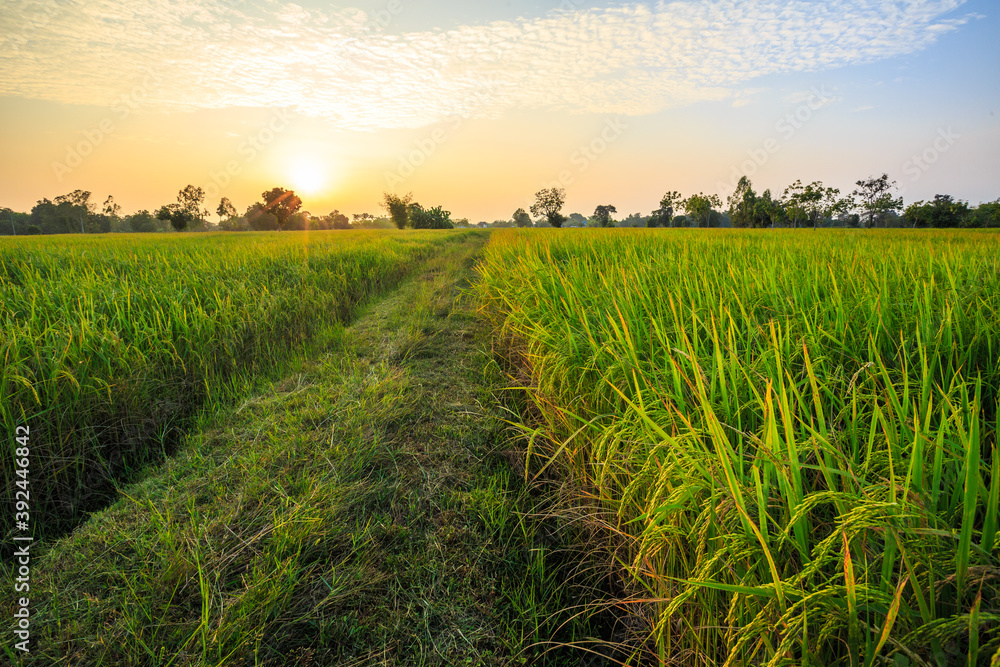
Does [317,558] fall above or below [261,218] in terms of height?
below

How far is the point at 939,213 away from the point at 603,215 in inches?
1614

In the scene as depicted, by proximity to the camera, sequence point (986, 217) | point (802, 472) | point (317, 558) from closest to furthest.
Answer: point (802, 472) → point (317, 558) → point (986, 217)

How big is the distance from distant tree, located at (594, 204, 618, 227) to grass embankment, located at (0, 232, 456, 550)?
69.5 m

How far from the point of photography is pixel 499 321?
4.52m

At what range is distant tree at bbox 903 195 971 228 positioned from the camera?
38.5 meters

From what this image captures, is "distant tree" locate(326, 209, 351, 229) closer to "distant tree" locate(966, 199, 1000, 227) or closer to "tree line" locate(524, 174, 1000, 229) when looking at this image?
"tree line" locate(524, 174, 1000, 229)

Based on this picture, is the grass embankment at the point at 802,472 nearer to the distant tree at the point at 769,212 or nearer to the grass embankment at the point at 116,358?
the grass embankment at the point at 116,358

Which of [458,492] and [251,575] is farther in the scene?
[458,492]

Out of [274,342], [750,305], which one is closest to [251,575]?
[750,305]

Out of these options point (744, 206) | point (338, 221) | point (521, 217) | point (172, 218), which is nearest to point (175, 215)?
point (172, 218)

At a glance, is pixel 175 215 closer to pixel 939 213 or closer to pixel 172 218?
pixel 172 218

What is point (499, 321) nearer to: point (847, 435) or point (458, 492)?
point (458, 492)

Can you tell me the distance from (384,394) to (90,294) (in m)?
2.78

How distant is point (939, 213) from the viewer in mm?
39594
